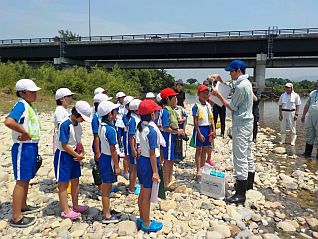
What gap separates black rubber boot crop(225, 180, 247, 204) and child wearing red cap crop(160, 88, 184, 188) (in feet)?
3.86

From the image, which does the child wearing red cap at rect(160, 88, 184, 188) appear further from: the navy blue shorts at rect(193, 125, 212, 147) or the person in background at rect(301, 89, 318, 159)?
the person in background at rect(301, 89, 318, 159)

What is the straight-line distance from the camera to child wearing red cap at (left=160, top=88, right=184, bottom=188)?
514cm

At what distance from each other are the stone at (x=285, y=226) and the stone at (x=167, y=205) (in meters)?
1.59

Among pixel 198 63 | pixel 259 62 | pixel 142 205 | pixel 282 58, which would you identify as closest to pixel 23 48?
pixel 198 63

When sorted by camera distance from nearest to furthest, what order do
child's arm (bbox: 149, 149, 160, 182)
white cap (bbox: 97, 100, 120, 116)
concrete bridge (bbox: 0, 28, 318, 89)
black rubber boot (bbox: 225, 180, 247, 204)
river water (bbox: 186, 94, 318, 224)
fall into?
1. child's arm (bbox: 149, 149, 160, 182)
2. white cap (bbox: 97, 100, 120, 116)
3. black rubber boot (bbox: 225, 180, 247, 204)
4. river water (bbox: 186, 94, 318, 224)
5. concrete bridge (bbox: 0, 28, 318, 89)

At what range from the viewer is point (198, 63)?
40844 millimetres

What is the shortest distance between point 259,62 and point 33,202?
3448 cm

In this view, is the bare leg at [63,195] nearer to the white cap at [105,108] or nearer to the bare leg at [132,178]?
the white cap at [105,108]

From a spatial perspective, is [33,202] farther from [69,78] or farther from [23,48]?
[23,48]

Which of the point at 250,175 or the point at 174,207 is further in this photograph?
the point at 250,175

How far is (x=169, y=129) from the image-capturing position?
5.15m

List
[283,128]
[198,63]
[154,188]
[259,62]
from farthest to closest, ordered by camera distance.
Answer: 1. [198,63]
2. [259,62]
3. [283,128]
4. [154,188]

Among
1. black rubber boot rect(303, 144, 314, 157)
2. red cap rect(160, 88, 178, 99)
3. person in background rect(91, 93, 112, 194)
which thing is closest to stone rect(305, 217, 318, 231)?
red cap rect(160, 88, 178, 99)

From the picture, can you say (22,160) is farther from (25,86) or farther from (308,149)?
(308,149)
